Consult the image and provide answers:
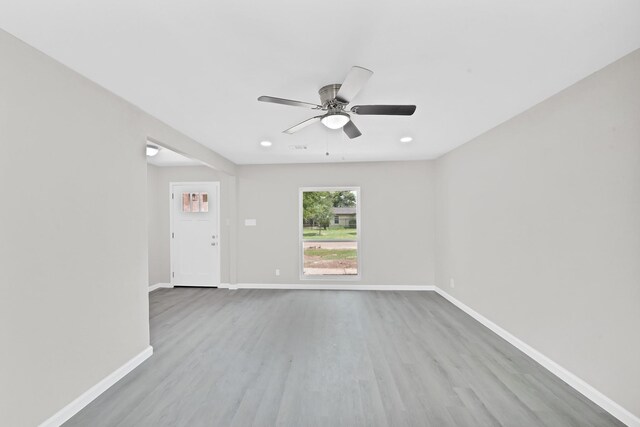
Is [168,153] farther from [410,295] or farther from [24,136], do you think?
[410,295]

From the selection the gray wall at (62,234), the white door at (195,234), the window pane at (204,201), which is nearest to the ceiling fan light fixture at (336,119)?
the gray wall at (62,234)

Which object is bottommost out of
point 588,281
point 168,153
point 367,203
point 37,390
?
point 37,390

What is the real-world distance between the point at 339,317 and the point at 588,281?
8.64 feet

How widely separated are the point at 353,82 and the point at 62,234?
2.19 meters

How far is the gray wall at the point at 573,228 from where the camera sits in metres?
1.86

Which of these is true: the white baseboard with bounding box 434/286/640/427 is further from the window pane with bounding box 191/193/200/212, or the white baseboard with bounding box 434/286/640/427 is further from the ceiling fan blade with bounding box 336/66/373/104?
the window pane with bounding box 191/193/200/212

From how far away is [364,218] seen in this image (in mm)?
5301

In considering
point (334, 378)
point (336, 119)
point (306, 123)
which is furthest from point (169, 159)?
point (334, 378)

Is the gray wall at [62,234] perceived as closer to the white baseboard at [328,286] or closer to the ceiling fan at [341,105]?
the ceiling fan at [341,105]

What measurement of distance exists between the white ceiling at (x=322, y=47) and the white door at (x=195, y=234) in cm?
289

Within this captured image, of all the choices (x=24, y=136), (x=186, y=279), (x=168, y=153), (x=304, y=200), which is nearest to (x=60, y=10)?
(x=24, y=136)

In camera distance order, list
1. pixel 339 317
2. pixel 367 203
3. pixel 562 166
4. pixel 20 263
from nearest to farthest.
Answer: pixel 20 263, pixel 562 166, pixel 339 317, pixel 367 203

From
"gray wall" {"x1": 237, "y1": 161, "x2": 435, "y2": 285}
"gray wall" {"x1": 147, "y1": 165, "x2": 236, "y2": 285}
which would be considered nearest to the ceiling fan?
"gray wall" {"x1": 237, "y1": 161, "x2": 435, "y2": 285}

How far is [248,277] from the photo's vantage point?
5.44 meters
